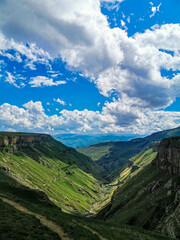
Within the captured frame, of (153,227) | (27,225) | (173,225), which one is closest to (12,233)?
(27,225)

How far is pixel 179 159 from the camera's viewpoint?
406 feet

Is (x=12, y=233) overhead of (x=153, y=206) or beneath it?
overhead

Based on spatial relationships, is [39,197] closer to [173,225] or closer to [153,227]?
[153,227]

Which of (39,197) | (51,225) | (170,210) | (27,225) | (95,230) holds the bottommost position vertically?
(170,210)

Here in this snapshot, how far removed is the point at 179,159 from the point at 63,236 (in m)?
127

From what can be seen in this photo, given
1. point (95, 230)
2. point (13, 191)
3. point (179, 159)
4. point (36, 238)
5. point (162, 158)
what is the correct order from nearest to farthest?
1. point (36, 238)
2. point (95, 230)
3. point (13, 191)
4. point (179, 159)
5. point (162, 158)

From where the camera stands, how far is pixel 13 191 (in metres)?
66.8

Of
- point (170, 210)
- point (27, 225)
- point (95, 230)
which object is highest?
point (27, 225)

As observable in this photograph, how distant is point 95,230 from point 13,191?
4901 centimetres

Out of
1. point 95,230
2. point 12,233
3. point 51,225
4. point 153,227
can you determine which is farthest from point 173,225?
point 12,233

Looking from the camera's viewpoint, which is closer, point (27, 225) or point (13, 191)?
point (27, 225)

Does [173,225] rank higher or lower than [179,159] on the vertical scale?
lower

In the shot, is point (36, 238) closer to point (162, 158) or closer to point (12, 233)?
point (12, 233)

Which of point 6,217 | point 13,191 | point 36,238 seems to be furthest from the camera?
point 13,191
